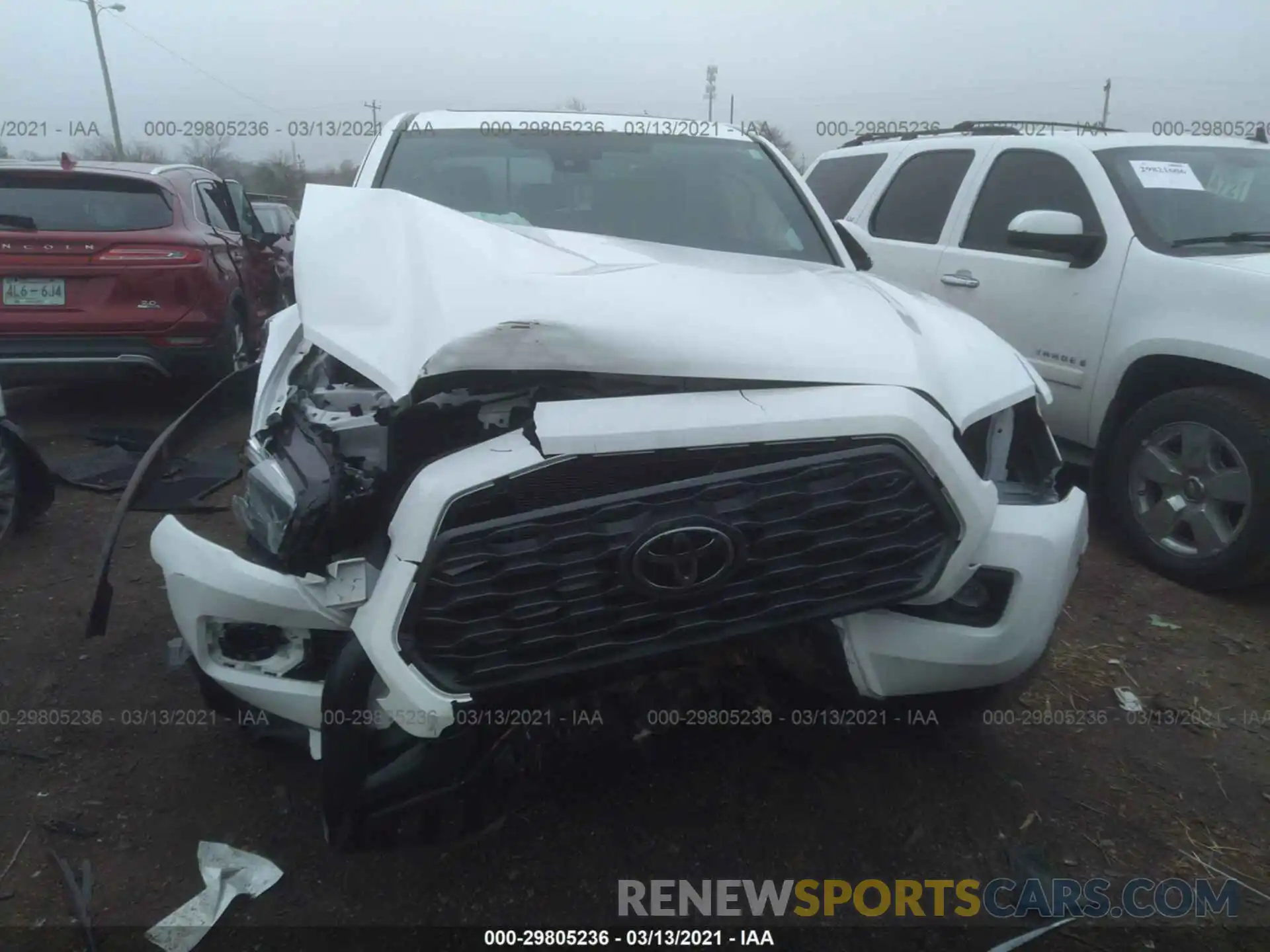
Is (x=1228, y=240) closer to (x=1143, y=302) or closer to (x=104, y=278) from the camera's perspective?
(x=1143, y=302)

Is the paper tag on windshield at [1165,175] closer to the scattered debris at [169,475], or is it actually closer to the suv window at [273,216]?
the scattered debris at [169,475]

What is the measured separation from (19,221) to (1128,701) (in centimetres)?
624

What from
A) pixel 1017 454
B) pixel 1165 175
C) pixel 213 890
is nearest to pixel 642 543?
pixel 1017 454

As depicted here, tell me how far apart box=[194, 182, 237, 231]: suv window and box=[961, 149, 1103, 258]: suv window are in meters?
4.99

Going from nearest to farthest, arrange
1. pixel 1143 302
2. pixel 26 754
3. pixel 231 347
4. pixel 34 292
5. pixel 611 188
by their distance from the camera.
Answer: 1. pixel 26 754
2. pixel 611 188
3. pixel 1143 302
4. pixel 34 292
5. pixel 231 347

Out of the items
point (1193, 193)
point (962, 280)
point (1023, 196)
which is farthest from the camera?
point (962, 280)

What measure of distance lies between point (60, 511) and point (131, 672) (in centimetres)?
194

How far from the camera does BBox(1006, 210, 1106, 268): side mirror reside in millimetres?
3902

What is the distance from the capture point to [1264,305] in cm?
335

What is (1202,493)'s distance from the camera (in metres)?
3.62

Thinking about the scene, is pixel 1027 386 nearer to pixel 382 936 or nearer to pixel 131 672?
pixel 382 936

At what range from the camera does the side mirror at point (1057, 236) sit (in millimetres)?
3902

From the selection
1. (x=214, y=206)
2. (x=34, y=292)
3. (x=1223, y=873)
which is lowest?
(x=1223, y=873)

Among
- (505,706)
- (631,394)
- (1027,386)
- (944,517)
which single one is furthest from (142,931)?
(1027,386)
